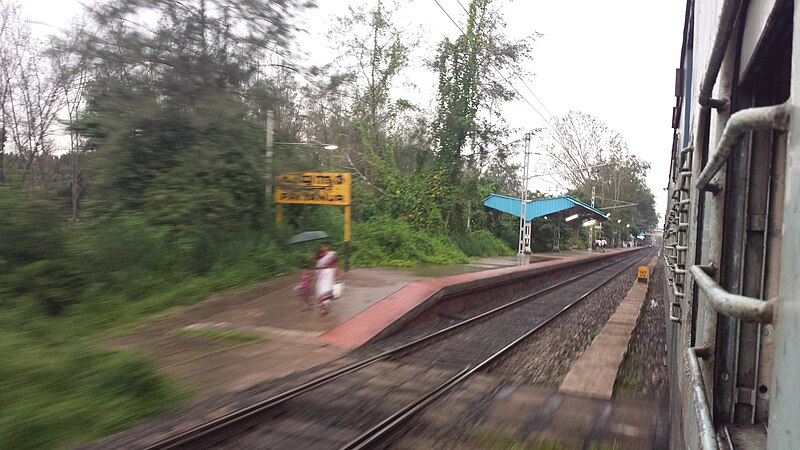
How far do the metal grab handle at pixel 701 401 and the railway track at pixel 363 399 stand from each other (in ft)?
9.23

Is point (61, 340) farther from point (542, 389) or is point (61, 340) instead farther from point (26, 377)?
point (542, 389)

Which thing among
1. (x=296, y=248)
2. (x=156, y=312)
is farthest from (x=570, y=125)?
(x=156, y=312)

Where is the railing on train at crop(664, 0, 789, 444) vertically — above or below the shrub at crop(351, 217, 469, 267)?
above

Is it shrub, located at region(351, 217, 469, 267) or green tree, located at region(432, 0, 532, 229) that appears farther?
green tree, located at region(432, 0, 532, 229)

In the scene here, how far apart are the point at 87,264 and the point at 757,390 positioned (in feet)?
28.8

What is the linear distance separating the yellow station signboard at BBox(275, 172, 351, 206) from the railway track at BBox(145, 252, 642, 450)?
17.1ft

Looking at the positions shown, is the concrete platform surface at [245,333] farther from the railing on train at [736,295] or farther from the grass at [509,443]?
the railing on train at [736,295]

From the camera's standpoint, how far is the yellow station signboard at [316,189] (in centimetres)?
1258

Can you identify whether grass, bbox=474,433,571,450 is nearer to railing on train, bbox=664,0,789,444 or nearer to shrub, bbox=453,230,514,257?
railing on train, bbox=664,0,789,444

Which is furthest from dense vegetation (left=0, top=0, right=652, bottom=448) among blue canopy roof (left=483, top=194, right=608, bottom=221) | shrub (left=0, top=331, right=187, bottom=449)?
blue canopy roof (left=483, top=194, right=608, bottom=221)

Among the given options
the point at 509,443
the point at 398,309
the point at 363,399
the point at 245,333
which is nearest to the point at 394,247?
the point at 398,309

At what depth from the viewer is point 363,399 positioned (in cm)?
514

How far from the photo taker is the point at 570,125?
50.7 m

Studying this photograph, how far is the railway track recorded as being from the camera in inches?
163
